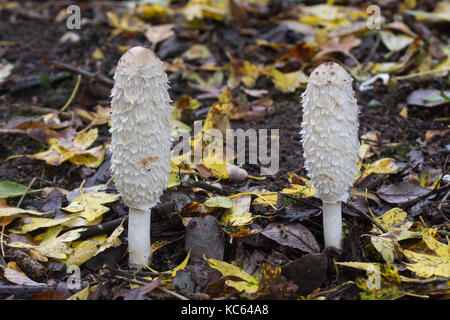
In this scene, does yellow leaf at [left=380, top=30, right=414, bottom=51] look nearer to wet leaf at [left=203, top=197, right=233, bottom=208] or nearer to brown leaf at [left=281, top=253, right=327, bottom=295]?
wet leaf at [left=203, top=197, right=233, bottom=208]

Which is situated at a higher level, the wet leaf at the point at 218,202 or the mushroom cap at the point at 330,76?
the mushroom cap at the point at 330,76

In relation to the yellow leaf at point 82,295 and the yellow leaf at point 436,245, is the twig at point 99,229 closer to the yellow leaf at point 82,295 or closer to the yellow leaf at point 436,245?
the yellow leaf at point 82,295

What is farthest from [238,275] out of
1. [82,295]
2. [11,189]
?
[11,189]

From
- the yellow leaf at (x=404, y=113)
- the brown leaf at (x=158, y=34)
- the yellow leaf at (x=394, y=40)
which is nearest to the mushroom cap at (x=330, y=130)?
the yellow leaf at (x=404, y=113)

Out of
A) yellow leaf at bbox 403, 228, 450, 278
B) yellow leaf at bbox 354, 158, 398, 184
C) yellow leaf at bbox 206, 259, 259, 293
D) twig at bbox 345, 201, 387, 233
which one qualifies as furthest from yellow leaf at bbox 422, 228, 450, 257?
yellow leaf at bbox 206, 259, 259, 293
